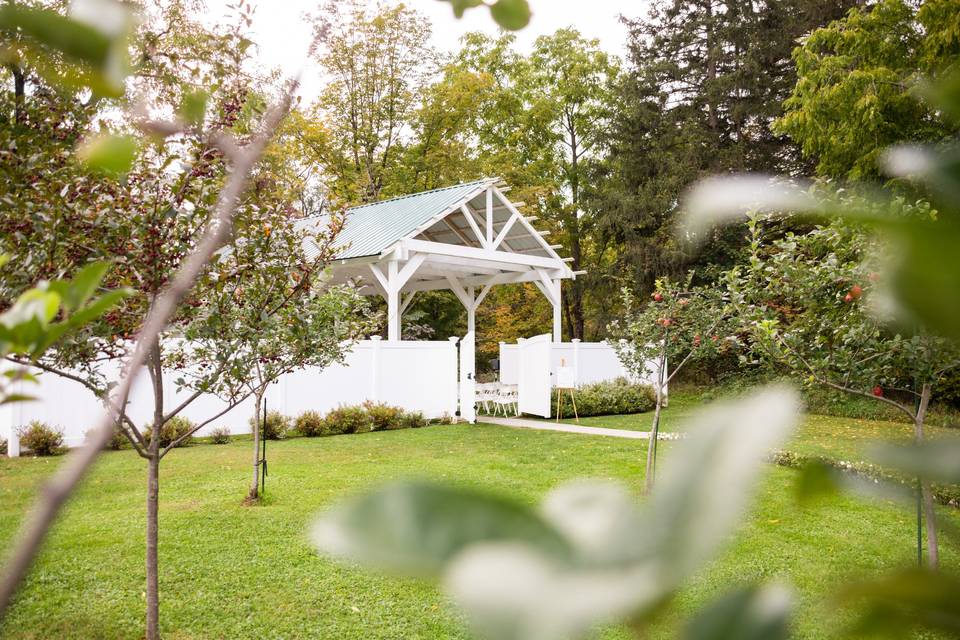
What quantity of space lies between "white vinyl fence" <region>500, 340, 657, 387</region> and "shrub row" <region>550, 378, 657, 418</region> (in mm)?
388

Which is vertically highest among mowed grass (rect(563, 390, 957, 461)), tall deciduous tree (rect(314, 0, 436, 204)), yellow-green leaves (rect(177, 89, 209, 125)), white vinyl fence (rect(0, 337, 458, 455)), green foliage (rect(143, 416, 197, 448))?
tall deciduous tree (rect(314, 0, 436, 204))

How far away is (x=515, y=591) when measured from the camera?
16 cm

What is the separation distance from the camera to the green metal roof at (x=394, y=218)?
12.9 metres

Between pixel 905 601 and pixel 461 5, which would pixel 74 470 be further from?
pixel 461 5

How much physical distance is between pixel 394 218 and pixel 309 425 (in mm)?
5480

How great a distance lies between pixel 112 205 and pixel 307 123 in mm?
18663

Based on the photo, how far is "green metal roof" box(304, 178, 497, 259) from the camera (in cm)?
1292

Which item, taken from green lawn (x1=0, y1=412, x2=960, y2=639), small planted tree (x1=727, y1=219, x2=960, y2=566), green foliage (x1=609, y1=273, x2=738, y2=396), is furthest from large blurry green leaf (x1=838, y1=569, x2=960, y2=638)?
green foliage (x1=609, y1=273, x2=738, y2=396)

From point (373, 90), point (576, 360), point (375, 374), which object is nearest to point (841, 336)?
point (375, 374)

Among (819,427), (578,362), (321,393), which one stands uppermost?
(578,362)

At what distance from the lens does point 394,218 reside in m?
14.3

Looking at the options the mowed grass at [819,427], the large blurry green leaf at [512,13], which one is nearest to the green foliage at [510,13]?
the large blurry green leaf at [512,13]

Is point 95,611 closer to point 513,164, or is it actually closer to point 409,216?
point 409,216

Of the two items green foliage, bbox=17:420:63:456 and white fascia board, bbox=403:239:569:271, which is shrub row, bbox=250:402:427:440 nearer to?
green foliage, bbox=17:420:63:456
